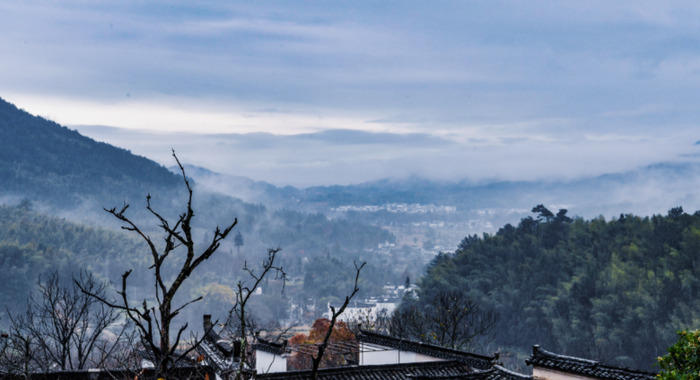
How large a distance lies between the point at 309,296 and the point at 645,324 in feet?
313

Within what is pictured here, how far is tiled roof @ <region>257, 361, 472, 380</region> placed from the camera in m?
15.9

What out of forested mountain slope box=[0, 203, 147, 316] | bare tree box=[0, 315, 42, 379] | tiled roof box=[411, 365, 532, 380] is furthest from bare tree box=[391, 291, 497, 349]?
forested mountain slope box=[0, 203, 147, 316]

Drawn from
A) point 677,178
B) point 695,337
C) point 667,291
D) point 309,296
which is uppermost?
point 677,178

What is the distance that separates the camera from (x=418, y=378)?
14961 millimetres

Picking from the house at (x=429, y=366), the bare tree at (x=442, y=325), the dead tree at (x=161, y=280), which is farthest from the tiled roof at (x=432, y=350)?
the dead tree at (x=161, y=280)

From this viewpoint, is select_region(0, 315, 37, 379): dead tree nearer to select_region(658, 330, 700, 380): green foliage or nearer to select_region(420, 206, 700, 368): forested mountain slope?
select_region(658, 330, 700, 380): green foliage

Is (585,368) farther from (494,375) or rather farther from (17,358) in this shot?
(17,358)

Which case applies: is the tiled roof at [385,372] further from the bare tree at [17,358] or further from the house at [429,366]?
the bare tree at [17,358]

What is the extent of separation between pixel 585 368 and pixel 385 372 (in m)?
4.83

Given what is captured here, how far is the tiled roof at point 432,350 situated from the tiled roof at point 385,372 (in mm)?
308

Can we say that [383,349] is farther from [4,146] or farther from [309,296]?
[4,146]

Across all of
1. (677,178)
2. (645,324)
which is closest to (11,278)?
(645,324)

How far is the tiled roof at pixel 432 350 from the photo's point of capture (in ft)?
61.8

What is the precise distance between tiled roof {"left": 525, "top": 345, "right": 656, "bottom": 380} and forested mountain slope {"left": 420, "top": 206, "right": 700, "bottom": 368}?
120ft
